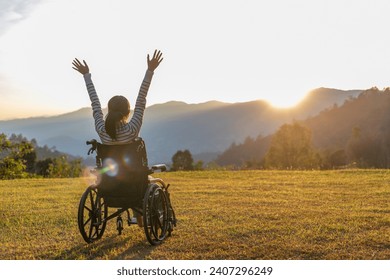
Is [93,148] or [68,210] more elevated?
[93,148]

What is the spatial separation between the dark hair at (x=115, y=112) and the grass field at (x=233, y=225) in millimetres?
1451

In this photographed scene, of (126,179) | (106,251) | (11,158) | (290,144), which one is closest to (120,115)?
(126,179)

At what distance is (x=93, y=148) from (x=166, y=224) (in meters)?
1.36

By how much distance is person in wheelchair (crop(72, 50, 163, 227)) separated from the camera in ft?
20.4

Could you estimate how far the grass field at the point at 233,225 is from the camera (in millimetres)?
6172

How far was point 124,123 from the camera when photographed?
636 cm

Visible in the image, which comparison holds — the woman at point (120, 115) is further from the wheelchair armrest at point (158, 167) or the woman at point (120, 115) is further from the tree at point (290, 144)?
the tree at point (290, 144)

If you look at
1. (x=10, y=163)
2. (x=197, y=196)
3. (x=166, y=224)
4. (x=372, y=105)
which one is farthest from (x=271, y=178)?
(x=372, y=105)

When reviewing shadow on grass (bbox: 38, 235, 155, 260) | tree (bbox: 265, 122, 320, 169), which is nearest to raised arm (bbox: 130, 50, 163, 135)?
shadow on grass (bbox: 38, 235, 155, 260)

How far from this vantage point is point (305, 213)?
8961 mm

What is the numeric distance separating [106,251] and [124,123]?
155 centimetres

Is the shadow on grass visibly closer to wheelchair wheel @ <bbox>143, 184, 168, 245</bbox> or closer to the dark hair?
wheelchair wheel @ <bbox>143, 184, 168, 245</bbox>
